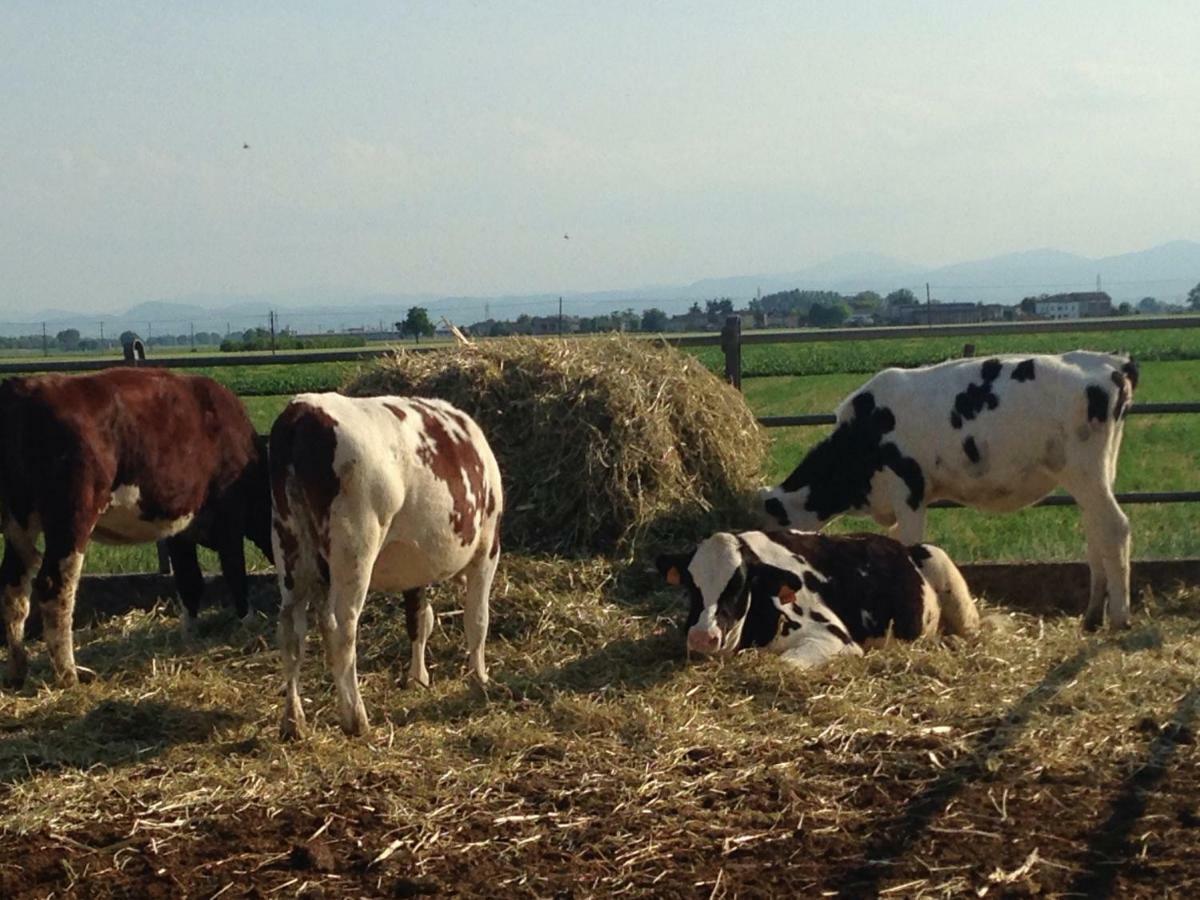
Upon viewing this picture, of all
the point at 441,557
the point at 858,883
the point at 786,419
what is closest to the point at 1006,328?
the point at 786,419

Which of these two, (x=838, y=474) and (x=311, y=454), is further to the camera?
(x=838, y=474)

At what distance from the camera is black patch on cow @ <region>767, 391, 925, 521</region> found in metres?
9.27

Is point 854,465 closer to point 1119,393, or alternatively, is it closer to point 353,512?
point 1119,393

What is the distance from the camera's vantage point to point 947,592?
27.6 ft

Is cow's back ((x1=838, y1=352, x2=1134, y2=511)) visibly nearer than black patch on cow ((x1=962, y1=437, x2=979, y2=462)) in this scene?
Yes

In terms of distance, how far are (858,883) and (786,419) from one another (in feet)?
19.3

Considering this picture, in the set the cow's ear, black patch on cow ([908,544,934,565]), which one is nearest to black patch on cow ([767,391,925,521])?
black patch on cow ([908,544,934,565])

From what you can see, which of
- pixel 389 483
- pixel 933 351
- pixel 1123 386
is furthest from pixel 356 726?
pixel 933 351

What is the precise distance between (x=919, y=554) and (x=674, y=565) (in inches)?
63.4

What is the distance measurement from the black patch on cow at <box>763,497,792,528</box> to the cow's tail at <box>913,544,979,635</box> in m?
1.22

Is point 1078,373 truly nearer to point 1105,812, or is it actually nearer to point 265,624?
point 1105,812

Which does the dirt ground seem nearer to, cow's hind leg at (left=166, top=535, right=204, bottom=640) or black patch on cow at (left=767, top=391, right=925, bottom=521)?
cow's hind leg at (left=166, top=535, right=204, bottom=640)

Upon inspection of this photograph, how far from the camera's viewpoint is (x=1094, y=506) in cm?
873

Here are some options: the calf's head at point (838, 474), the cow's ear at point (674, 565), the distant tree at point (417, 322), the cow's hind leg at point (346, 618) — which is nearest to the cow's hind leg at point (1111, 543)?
the calf's head at point (838, 474)
